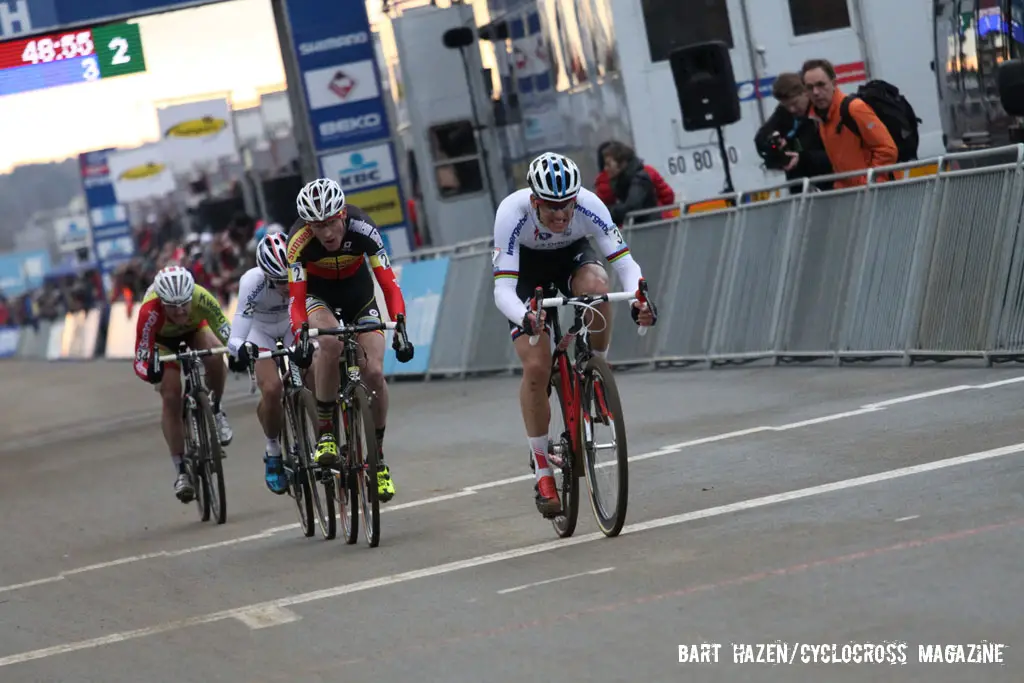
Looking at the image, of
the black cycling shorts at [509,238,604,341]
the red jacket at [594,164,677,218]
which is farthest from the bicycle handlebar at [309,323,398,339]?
the red jacket at [594,164,677,218]

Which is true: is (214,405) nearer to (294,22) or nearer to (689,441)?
(689,441)

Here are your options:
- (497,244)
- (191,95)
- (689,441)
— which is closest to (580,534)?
(497,244)

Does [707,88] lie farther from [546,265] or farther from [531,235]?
[531,235]

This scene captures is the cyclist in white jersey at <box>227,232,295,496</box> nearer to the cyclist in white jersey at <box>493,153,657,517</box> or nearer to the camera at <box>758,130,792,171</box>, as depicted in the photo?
the cyclist in white jersey at <box>493,153,657,517</box>

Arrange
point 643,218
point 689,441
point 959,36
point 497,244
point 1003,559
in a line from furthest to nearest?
point 643,218
point 959,36
point 689,441
point 497,244
point 1003,559

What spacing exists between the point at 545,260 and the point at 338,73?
19858 mm

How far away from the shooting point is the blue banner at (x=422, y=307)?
23109 mm

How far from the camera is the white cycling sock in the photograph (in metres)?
9.42

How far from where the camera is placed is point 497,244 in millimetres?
9289

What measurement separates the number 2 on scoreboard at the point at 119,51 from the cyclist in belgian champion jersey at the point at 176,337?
12.1m

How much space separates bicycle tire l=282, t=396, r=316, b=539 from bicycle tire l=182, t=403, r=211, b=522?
1505mm

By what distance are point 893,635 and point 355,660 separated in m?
2.02

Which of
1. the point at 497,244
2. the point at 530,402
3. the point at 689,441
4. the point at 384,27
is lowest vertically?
the point at 689,441

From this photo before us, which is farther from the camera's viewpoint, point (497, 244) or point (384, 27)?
point (384, 27)
